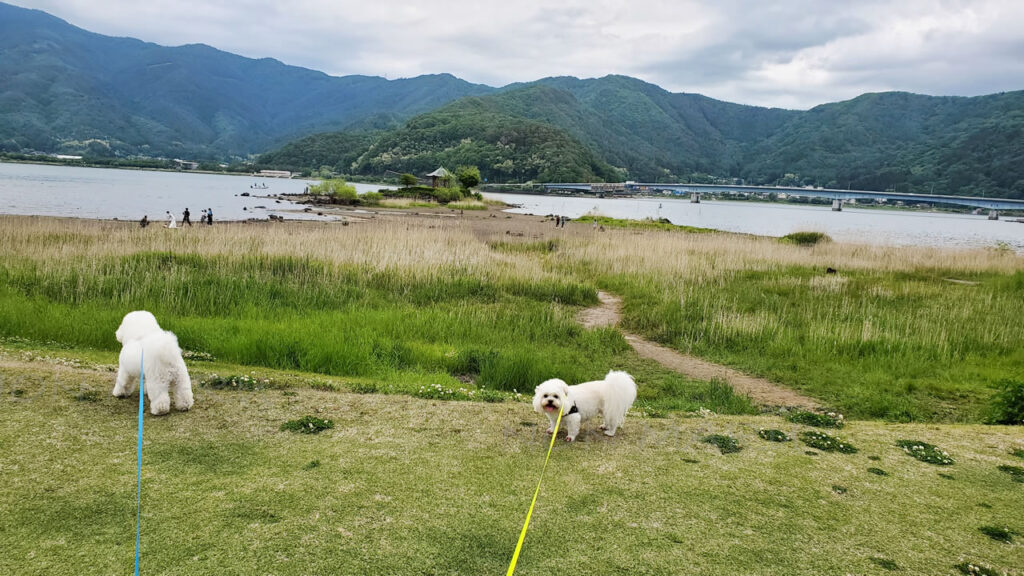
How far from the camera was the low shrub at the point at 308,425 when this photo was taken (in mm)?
4855

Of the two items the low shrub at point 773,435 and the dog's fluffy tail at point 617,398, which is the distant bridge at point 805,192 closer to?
the low shrub at point 773,435

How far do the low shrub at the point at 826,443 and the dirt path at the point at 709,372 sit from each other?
2.60 metres

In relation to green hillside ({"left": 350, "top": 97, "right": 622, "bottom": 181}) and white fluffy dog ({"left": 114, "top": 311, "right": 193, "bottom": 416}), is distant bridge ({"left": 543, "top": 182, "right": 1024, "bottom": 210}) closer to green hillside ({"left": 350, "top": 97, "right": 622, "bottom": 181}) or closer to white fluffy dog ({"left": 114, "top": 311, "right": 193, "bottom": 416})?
green hillside ({"left": 350, "top": 97, "right": 622, "bottom": 181})

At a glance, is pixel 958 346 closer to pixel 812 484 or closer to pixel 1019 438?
pixel 1019 438

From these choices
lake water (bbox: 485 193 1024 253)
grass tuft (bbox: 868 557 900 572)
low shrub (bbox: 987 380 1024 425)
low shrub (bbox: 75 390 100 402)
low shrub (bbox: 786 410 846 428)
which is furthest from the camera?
lake water (bbox: 485 193 1024 253)

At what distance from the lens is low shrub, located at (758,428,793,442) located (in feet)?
17.5

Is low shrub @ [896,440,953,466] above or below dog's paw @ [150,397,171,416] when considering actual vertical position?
below

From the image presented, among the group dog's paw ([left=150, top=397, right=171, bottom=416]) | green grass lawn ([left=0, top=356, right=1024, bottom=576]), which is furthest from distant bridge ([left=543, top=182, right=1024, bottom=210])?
dog's paw ([left=150, top=397, right=171, bottom=416])

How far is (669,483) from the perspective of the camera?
4168 mm

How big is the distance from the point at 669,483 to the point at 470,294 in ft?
32.6

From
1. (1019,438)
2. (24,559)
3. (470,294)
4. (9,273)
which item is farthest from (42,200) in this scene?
(1019,438)

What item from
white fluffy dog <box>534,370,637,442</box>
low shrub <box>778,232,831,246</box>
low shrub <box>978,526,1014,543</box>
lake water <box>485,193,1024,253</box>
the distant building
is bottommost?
low shrub <box>978,526,1014,543</box>

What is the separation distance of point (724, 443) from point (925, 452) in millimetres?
1766

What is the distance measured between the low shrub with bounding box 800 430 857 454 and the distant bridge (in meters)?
97.0
